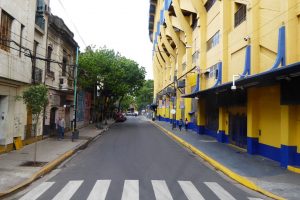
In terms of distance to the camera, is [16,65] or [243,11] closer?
[16,65]

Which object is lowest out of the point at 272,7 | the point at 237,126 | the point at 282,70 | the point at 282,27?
the point at 237,126

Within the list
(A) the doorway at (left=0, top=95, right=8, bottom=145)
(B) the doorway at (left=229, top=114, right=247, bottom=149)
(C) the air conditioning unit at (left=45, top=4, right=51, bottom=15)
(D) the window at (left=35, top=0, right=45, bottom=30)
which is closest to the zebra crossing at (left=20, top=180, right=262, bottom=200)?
(A) the doorway at (left=0, top=95, right=8, bottom=145)

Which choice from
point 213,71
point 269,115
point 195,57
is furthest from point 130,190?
point 195,57

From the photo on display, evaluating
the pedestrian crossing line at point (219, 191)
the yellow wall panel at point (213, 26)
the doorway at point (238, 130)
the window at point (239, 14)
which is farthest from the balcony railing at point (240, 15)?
the pedestrian crossing line at point (219, 191)

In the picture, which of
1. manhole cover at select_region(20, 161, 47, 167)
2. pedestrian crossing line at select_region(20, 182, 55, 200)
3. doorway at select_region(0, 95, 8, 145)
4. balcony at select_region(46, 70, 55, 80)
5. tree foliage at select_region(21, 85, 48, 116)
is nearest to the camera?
pedestrian crossing line at select_region(20, 182, 55, 200)

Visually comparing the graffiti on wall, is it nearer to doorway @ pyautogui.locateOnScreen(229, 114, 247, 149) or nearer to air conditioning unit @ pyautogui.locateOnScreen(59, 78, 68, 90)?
air conditioning unit @ pyautogui.locateOnScreen(59, 78, 68, 90)

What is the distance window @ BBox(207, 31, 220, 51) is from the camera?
30.1 metres

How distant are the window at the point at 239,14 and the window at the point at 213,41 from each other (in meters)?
4.76

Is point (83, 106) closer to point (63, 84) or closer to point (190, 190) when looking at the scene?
point (63, 84)

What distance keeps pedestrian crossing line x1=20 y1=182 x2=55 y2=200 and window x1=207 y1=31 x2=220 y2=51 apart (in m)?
21.1

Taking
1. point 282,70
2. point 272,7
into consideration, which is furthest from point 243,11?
point 282,70

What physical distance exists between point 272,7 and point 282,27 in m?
2.59

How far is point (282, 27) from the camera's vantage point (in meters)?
16.4

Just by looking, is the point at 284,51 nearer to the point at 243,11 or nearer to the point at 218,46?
the point at 243,11
